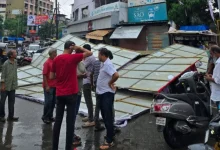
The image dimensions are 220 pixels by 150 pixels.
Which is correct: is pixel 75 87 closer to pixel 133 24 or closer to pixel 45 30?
pixel 133 24

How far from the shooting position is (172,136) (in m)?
4.52

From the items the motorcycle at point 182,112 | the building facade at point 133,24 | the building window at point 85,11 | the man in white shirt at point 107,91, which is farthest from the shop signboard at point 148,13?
the man in white shirt at point 107,91

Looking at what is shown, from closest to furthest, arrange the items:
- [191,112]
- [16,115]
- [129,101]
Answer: [191,112], [16,115], [129,101]

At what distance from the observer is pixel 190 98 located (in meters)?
4.66

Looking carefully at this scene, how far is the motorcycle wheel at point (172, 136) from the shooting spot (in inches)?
177

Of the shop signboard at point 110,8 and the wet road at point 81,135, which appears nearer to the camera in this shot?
the wet road at point 81,135

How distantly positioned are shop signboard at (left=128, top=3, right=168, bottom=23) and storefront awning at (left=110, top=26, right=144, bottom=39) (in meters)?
0.76

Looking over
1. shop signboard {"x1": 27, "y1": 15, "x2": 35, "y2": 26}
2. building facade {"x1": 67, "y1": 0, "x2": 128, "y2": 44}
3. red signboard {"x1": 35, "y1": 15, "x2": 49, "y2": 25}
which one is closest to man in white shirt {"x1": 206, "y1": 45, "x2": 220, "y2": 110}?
building facade {"x1": 67, "y1": 0, "x2": 128, "y2": 44}

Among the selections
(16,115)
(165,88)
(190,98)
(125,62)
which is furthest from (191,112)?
(125,62)

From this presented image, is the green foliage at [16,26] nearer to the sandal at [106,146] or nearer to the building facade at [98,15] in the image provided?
the building facade at [98,15]

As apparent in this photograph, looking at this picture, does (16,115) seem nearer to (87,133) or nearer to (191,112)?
(87,133)

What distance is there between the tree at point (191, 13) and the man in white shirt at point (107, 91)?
39.2 ft

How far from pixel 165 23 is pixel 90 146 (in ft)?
49.6

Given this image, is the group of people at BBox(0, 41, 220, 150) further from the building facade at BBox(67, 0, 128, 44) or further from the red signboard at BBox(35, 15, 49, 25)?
the red signboard at BBox(35, 15, 49, 25)
